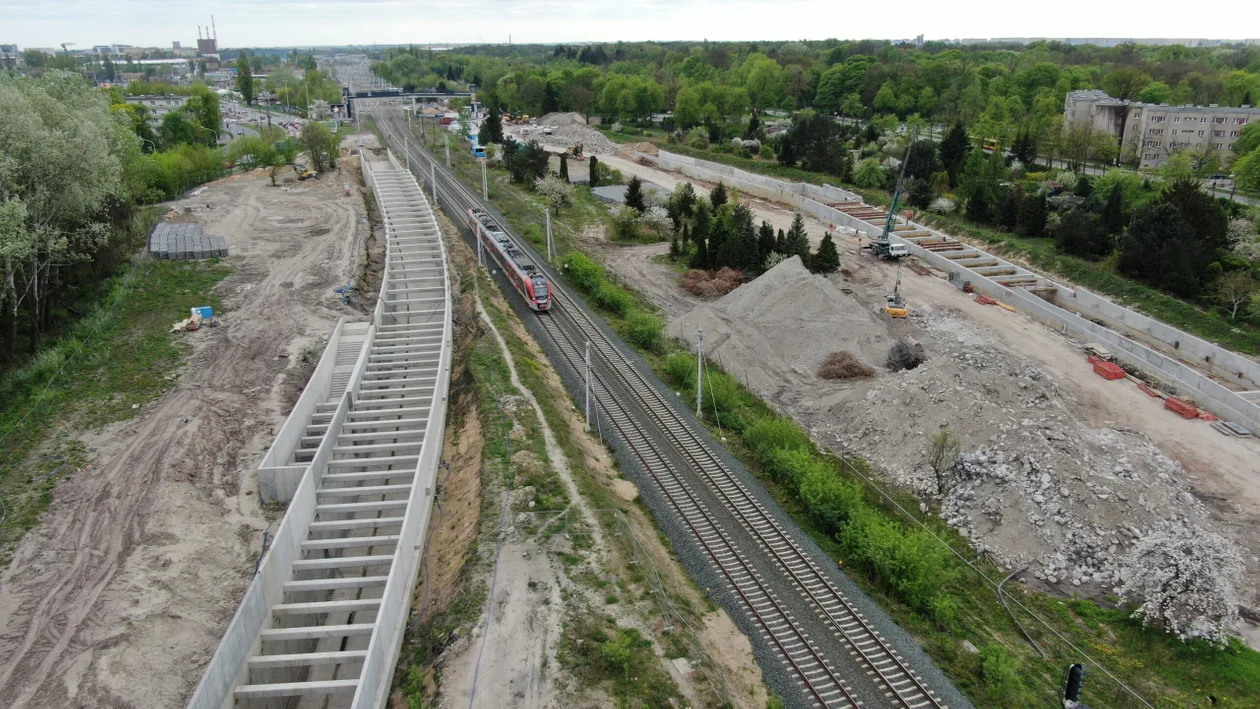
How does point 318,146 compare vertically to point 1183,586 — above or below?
above

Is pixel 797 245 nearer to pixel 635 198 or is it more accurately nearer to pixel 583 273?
pixel 583 273

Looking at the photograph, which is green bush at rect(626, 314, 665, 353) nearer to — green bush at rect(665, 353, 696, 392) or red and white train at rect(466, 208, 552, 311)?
green bush at rect(665, 353, 696, 392)

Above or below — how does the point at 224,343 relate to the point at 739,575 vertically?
above

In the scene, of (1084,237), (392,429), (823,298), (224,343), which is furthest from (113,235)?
(1084,237)

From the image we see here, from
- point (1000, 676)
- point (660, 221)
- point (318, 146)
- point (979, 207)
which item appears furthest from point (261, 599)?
point (318, 146)

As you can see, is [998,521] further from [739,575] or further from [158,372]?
[158,372]

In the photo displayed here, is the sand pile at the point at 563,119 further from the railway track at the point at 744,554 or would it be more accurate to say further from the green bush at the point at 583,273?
the railway track at the point at 744,554
